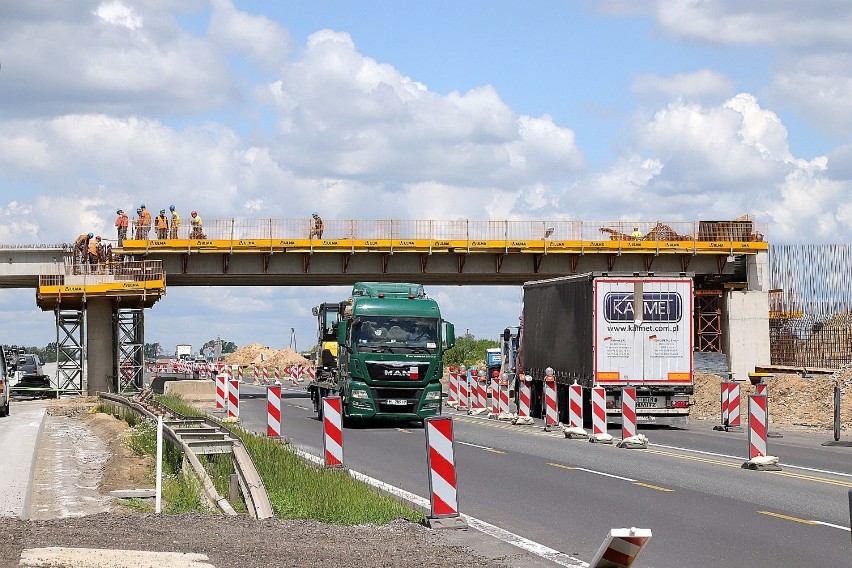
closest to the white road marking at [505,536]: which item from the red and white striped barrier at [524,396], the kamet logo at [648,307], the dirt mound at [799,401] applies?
the kamet logo at [648,307]

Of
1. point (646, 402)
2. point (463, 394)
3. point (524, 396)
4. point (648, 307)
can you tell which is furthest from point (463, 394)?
point (648, 307)

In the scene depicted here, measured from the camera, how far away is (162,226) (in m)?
51.4

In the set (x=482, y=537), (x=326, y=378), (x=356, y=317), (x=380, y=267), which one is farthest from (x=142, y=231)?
(x=482, y=537)

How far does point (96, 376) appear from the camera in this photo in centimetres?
5038

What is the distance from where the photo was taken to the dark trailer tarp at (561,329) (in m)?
29.7

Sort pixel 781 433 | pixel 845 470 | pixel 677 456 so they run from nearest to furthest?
pixel 845 470
pixel 677 456
pixel 781 433

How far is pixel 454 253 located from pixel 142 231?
1331 centimetres

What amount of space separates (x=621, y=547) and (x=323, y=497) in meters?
6.93

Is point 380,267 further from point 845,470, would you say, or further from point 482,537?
point 482,537

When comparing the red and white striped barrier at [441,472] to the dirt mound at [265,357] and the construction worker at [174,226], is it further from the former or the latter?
the dirt mound at [265,357]

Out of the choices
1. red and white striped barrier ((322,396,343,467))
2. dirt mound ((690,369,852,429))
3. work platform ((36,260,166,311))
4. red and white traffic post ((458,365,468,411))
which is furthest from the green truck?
work platform ((36,260,166,311))

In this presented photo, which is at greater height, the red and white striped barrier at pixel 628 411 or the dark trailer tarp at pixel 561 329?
the dark trailer tarp at pixel 561 329

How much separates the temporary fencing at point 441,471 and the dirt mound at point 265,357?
101001 millimetres

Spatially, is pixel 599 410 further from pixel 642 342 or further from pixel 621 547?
pixel 621 547
